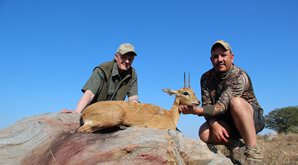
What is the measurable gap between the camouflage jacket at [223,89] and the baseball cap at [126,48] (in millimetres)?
1779

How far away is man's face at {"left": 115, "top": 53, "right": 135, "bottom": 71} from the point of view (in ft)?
24.5

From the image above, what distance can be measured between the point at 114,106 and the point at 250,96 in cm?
285

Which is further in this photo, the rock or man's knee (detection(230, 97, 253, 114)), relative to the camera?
man's knee (detection(230, 97, 253, 114))

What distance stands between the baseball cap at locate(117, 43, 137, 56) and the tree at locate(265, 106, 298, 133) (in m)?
19.9

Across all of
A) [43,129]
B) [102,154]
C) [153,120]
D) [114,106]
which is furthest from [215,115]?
[43,129]

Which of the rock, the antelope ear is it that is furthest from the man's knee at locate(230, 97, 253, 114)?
the antelope ear

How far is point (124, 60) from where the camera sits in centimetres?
749

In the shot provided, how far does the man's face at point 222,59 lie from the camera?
20.9 feet

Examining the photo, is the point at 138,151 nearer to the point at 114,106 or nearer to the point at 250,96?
the point at 114,106

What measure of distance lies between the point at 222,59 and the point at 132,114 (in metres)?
2.16

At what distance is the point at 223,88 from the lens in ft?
21.4

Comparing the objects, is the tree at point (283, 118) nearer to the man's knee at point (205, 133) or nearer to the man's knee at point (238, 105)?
the man's knee at point (205, 133)

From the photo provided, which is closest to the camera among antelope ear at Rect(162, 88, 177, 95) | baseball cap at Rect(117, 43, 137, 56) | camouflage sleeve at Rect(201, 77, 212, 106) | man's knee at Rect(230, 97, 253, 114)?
man's knee at Rect(230, 97, 253, 114)

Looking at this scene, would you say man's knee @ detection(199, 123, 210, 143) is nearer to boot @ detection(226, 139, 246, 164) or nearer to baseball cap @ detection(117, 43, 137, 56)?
boot @ detection(226, 139, 246, 164)
